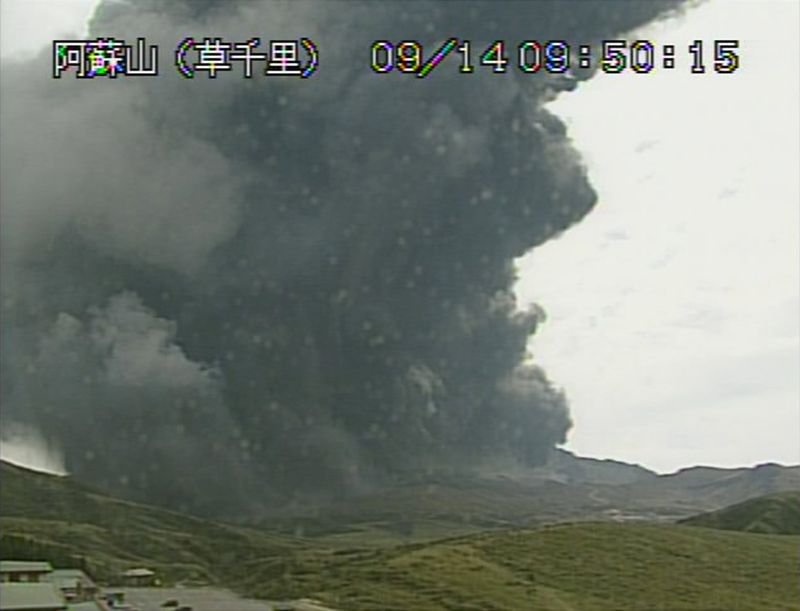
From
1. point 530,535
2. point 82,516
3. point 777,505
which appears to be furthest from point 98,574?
point 777,505

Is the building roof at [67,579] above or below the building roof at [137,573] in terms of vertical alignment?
above

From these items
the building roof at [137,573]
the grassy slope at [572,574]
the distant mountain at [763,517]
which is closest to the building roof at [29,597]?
the grassy slope at [572,574]

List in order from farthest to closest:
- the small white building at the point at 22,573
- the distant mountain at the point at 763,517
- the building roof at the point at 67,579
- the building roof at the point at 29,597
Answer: the distant mountain at the point at 763,517
the building roof at the point at 67,579
the small white building at the point at 22,573
the building roof at the point at 29,597

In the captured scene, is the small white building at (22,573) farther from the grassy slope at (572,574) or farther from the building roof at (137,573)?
the building roof at (137,573)

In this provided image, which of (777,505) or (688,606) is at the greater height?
(777,505)

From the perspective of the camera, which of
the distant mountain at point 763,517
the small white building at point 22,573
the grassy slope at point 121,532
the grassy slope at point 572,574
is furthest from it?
the distant mountain at point 763,517

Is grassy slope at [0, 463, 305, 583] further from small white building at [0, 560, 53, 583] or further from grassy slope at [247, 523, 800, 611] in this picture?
small white building at [0, 560, 53, 583]

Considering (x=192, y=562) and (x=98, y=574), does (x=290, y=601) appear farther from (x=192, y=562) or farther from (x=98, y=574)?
(x=192, y=562)
